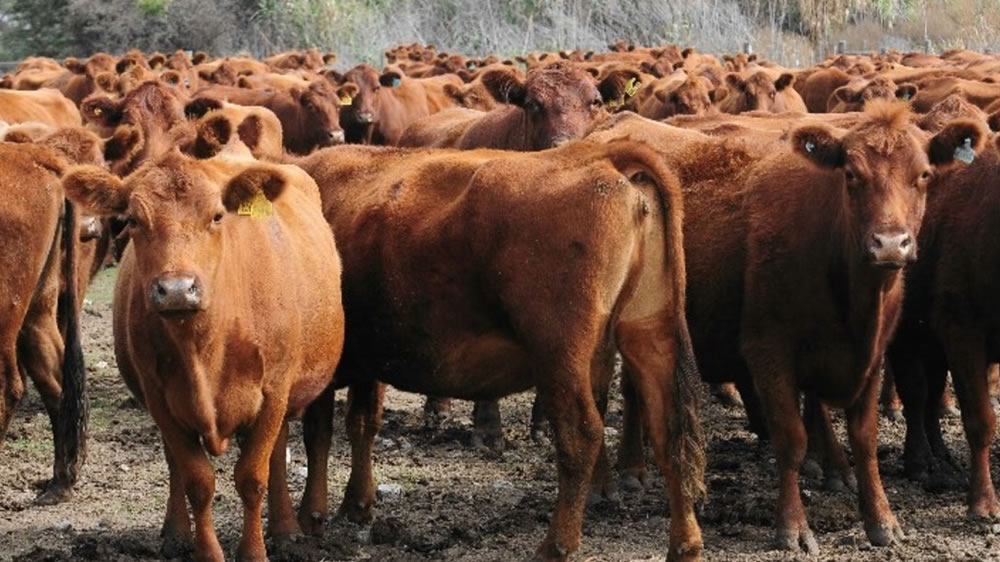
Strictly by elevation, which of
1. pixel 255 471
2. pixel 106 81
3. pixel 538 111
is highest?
pixel 255 471

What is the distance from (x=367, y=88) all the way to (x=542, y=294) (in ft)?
43.9

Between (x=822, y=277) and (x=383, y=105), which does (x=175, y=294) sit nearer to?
(x=822, y=277)

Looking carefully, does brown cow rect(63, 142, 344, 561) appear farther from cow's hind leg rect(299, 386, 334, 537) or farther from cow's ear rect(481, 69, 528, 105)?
cow's ear rect(481, 69, 528, 105)

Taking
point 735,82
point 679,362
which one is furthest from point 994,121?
point 735,82

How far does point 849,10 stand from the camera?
4478cm

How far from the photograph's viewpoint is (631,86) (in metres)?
14.1

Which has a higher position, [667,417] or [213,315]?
[213,315]

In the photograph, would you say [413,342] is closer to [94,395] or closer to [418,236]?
[418,236]

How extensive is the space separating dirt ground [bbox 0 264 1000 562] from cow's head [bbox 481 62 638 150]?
7.29 ft

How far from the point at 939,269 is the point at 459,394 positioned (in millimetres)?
2511

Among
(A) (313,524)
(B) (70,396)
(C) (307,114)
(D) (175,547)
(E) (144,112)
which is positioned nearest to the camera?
(D) (175,547)

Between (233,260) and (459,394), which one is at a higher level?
(233,260)

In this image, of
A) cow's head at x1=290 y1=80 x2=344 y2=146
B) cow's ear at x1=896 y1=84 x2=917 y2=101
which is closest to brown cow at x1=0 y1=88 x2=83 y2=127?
cow's head at x1=290 y1=80 x2=344 y2=146

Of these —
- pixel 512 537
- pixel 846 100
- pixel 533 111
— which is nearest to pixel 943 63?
pixel 846 100
